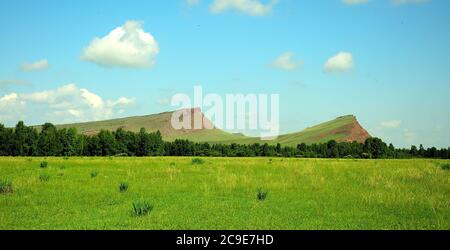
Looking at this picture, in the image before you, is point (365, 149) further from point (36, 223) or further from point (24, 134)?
point (36, 223)

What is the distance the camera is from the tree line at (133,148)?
12075 centimetres

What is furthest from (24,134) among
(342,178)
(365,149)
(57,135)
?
(342,178)

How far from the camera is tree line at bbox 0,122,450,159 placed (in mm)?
120750

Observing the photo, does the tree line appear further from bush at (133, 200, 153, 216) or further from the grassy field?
bush at (133, 200, 153, 216)

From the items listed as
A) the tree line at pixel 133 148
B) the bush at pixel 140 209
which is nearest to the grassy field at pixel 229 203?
the bush at pixel 140 209

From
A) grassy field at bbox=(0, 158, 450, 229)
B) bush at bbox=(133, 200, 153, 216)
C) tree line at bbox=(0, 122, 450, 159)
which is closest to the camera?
grassy field at bbox=(0, 158, 450, 229)

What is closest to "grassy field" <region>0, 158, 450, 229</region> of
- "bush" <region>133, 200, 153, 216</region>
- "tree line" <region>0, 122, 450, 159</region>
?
"bush" <region>133, 200, 153, 216</region>

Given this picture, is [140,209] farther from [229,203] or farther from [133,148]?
[133,148]

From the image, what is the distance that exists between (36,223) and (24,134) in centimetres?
12294

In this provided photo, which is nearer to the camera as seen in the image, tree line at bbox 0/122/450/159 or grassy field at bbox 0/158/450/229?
grassy field at bbox 0/158/450/229

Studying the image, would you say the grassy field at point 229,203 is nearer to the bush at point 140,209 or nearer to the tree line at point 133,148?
the bush at point 140,209

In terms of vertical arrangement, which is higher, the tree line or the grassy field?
the tree line

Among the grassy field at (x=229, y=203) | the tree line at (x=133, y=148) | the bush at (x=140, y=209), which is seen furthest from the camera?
the tree line at (x=133, y=148)

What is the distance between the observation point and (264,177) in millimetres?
22547
